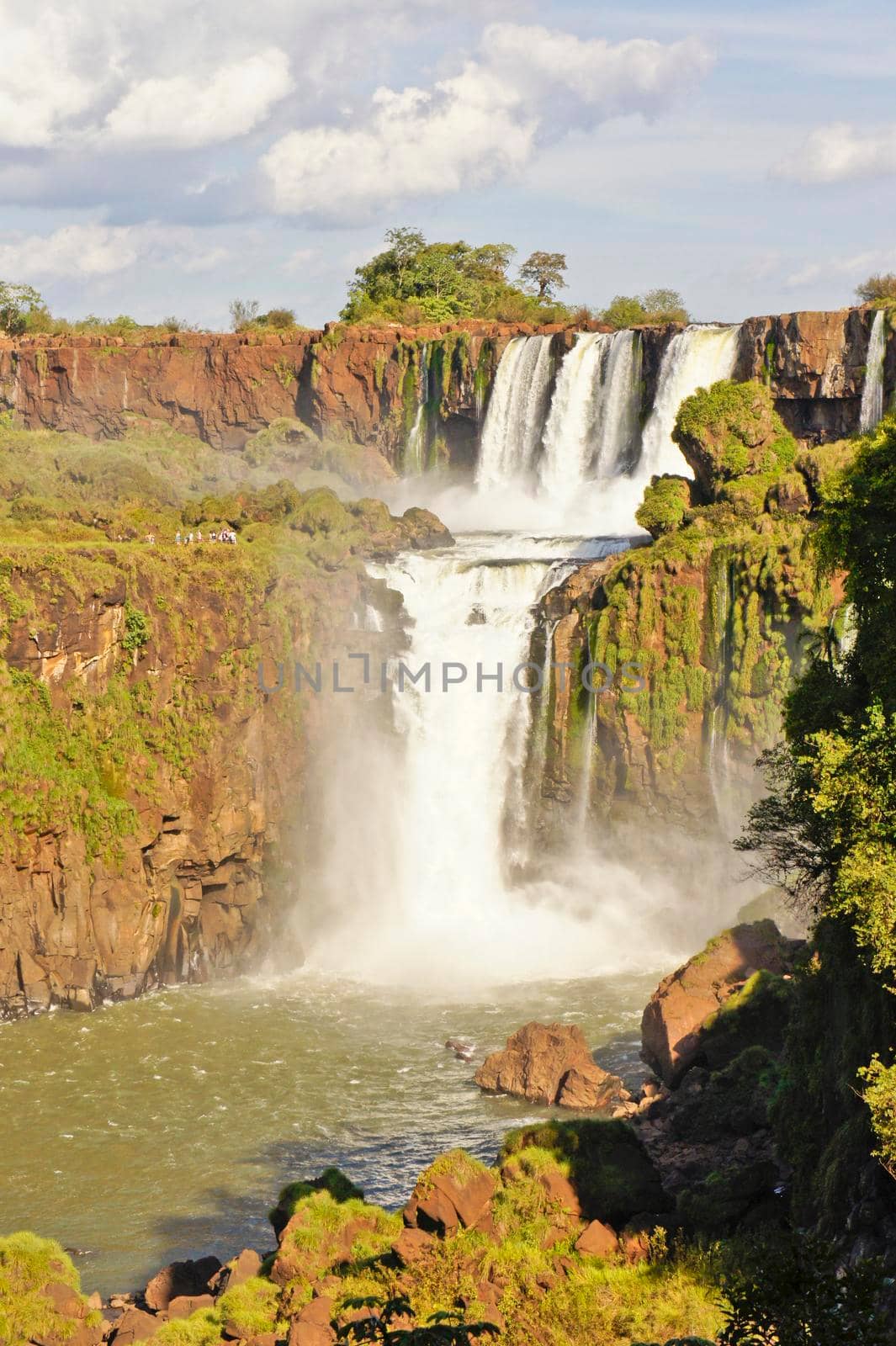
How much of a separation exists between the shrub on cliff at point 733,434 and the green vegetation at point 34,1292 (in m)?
30.4

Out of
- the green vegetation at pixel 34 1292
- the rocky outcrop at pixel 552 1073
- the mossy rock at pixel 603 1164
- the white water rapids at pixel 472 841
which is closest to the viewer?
the green vegetation at pixel 34 1292

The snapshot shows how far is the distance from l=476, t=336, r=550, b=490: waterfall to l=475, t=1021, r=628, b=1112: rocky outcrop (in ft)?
112

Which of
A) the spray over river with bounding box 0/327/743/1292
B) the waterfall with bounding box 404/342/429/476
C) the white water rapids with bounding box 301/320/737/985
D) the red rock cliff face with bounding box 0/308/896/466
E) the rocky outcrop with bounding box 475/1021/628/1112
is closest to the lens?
the spray over river with bounding box 0/327/743/1292

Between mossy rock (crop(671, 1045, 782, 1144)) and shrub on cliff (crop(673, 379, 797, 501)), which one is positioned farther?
shrub on cliff (crop(673, 379, 797, 501))

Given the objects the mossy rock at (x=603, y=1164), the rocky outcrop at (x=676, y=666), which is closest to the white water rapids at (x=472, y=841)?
the rocky outcrop at (x=676, y=666)

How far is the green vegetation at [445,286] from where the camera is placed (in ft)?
251

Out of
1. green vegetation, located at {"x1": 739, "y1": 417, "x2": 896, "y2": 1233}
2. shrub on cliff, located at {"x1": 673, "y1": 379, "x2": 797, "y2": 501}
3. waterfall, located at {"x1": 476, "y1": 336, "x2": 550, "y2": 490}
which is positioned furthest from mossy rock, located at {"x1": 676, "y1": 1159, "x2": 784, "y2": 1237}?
waterfall, located at {"x1": 476, "y1": 336, "x2": 550, "y2": 490}

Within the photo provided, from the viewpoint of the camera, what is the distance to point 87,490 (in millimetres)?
56438

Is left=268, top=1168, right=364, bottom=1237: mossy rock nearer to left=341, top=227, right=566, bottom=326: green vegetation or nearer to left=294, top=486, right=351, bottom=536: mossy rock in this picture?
left=294, top=486, right=351, bottom=536: mossy rock

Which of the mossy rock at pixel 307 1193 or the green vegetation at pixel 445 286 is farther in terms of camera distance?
the green vegetation at pixel 445 286

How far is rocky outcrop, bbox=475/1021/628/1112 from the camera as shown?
29.9 metres

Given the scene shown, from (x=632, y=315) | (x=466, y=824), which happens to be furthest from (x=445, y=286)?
(x=466, y=824)

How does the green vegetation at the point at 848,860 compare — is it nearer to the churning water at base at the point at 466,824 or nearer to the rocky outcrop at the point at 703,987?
the rocky outcrop at the point at 703,987

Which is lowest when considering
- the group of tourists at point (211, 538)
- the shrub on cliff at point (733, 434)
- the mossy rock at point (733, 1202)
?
the mossy rock at point (733, 1202)
